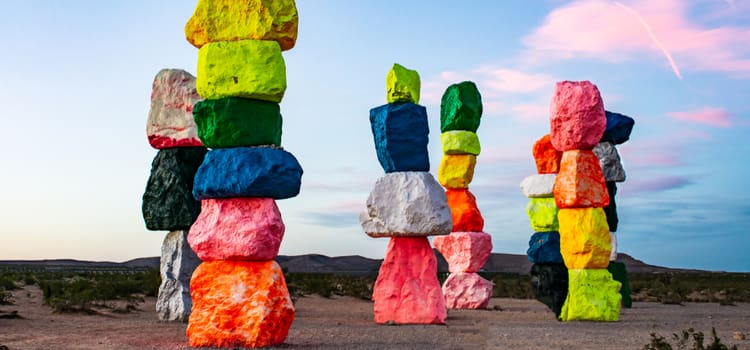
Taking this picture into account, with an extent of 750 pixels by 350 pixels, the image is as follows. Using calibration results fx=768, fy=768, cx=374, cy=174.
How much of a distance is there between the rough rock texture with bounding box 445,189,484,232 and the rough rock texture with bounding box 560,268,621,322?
5.75m

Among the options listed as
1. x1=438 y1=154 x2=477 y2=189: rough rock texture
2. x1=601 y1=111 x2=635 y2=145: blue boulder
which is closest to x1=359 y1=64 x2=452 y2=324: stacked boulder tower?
x1=438 y1=154 x2=477 y2=189: rough rock texture

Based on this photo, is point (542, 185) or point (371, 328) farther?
point (542, 185)

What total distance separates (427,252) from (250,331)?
17.0ft

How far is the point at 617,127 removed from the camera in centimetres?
2006

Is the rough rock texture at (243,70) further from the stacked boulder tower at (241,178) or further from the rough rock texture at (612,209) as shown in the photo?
the rough rock texture at (612,209)

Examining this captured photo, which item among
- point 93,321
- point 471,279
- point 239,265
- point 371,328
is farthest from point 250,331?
point 471,279

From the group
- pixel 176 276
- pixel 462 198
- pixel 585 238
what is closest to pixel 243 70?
pixel 176 276

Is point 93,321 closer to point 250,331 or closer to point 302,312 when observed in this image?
point 302,312

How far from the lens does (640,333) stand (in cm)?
1323

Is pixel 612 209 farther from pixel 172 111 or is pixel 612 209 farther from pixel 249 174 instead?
pixel 249 174

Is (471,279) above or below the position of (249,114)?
below

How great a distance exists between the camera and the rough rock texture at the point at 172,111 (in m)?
14.3

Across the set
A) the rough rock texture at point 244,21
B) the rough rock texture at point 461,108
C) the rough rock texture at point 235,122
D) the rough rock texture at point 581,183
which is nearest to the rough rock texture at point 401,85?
the rough rock texture at point 581,183

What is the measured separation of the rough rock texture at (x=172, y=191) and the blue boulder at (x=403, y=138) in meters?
3.49
